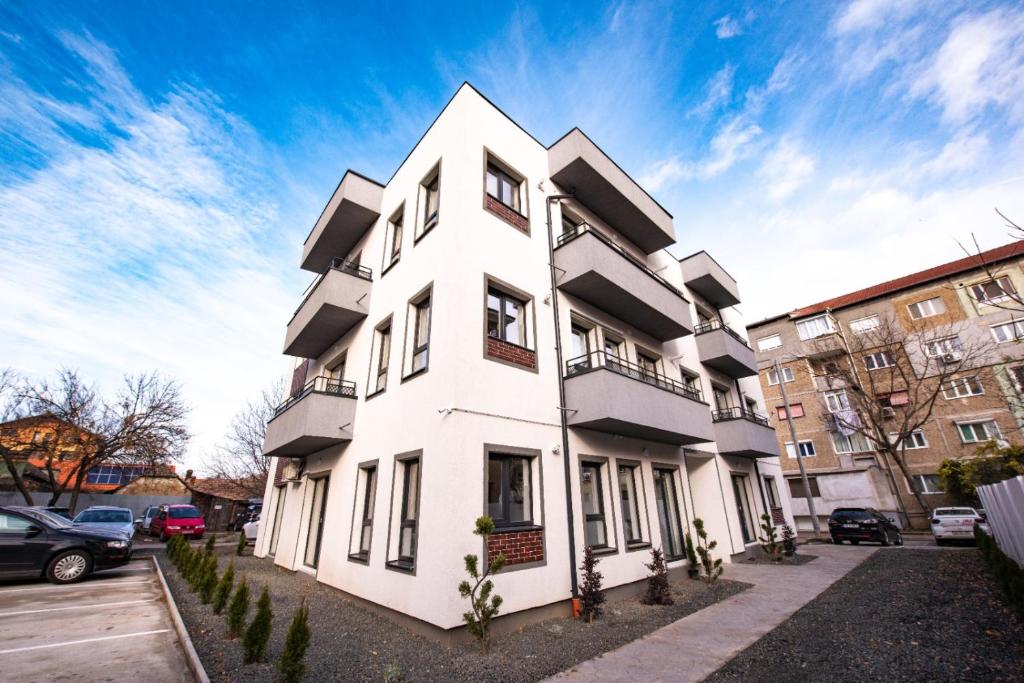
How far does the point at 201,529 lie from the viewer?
22.2 m

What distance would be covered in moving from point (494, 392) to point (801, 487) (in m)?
34.3

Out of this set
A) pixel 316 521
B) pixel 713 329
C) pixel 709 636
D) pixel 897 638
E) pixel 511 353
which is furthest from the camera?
pixel 713 329

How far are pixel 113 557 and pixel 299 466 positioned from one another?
4580 millimetres

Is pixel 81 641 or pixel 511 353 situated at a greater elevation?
pixel 511 353

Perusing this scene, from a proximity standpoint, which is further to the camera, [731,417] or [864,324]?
[864,324]

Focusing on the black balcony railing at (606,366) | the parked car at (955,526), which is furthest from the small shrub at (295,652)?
the parked car at (955,526)

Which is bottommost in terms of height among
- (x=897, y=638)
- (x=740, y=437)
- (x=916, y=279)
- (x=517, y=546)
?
(x=897, y=638)

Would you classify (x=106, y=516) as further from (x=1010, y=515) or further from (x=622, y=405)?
(x=1010, y=515)

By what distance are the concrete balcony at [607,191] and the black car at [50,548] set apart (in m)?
15.5

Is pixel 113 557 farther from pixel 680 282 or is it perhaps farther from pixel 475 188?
pixel 680 282

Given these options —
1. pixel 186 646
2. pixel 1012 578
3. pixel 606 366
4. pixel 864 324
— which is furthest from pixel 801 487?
pixel 186 646

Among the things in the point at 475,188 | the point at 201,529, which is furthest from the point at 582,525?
the point at 201,529

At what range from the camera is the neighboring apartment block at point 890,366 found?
25250 millimetres

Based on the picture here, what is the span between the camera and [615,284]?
407 inches
